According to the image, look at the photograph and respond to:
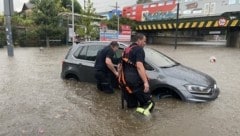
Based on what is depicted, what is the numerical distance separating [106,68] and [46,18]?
96.0 feet

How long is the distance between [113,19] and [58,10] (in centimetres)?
1337

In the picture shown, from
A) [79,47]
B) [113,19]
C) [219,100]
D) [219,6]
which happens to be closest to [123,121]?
[219,100]

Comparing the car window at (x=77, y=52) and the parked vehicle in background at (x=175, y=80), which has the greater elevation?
the car window at (x=77, y=52)

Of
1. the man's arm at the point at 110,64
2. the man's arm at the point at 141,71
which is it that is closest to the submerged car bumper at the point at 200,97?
the man's arm at the point at 141,71

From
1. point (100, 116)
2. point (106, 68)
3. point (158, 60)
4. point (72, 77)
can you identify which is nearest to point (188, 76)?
point (158, 60)

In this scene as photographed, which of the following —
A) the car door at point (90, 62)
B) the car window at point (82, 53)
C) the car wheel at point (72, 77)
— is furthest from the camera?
the car wheel at point (72, 77)

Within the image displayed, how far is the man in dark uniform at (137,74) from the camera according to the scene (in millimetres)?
5340

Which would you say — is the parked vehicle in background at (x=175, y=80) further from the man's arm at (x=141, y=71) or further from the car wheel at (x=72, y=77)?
the man's arm at (x=141, y=71)

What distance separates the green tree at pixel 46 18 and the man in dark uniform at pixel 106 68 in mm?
28610

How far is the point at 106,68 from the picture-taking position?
24.3 feet

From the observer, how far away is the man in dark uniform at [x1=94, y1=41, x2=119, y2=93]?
23.3 feet

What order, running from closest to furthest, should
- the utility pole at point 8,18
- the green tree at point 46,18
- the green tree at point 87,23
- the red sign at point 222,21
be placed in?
the utility pole at point 8,18 → the red sign at point 222,21 → the green tree at point 87,23 → the green tree at point 46,18

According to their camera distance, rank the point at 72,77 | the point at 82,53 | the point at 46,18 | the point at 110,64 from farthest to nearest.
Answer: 1. the point at 46,18
2. the point at 72,77
3. the point at 82,53
4. the point at 110,64

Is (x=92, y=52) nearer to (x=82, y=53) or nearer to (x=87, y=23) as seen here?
(x=82, y=53)
